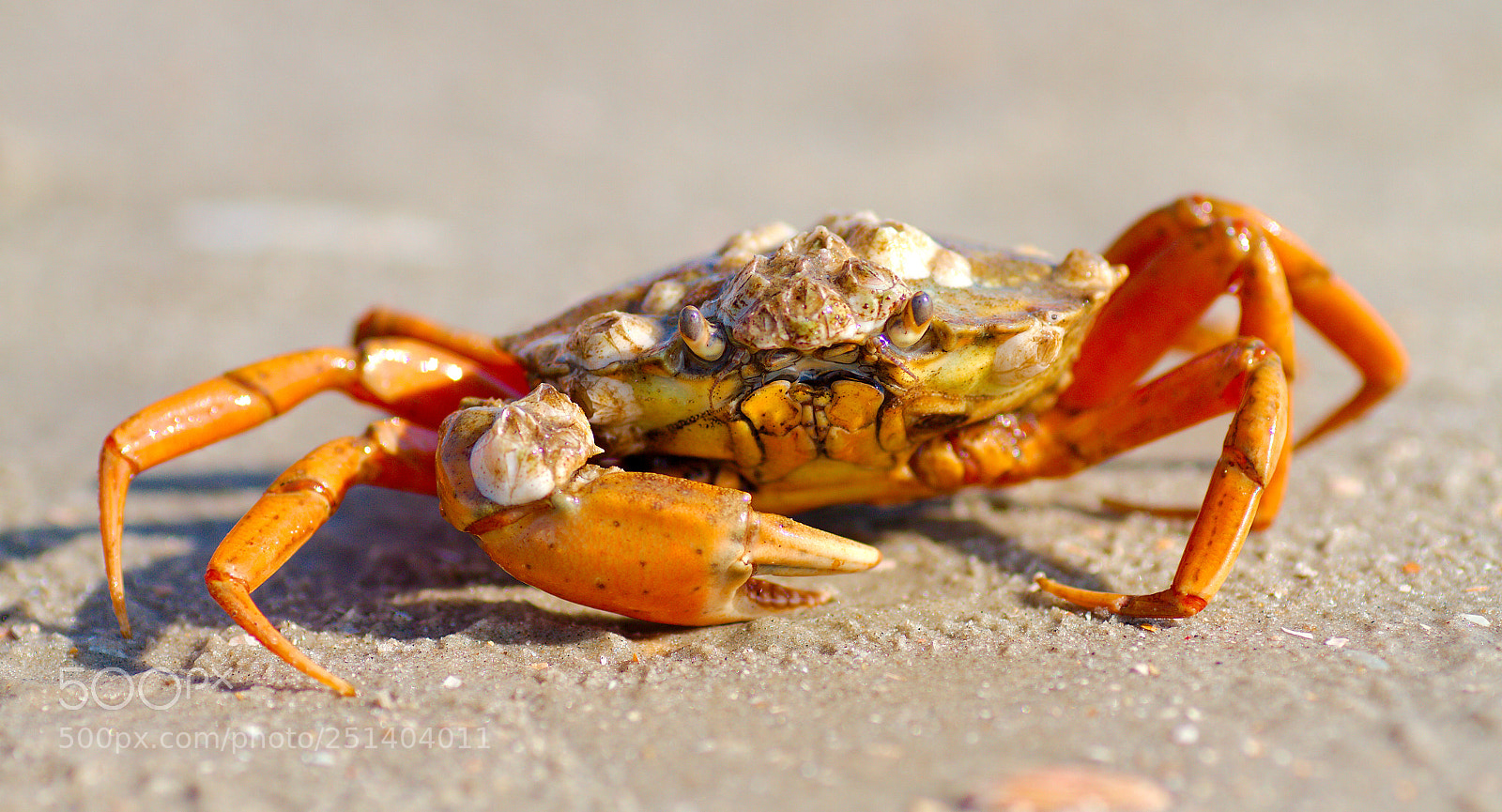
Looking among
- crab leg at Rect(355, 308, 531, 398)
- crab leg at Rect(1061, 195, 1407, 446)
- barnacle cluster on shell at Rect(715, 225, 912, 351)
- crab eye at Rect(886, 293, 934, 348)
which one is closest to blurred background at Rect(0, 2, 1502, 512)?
crab leg at Rect(355, 308, 531, 398)

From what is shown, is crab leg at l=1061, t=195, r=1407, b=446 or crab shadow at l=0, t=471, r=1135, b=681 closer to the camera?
crab shadow at l=0, t=471, r=1135, b=681

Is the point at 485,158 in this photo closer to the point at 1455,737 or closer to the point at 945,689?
the point at 945,689

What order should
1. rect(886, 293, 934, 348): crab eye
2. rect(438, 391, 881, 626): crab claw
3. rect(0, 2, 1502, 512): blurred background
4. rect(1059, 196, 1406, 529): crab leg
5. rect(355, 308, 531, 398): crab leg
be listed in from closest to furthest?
rect(438, 391, 881, 626): crab claw
rect(886, 293, 934, 348): crab eye
rect(1059, 196, 1406, 529): crab leg
rect(355, 308, 531, 398): crab leg
rect(0, 2, 1502, 512): blurred background

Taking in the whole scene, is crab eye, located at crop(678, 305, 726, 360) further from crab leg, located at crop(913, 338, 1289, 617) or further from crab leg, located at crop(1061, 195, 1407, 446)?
crab leg, located at crop(1061, 195, 1407, 446)

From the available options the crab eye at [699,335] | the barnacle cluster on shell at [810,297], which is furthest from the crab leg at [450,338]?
the barnacle cluster on shell at [810,297]

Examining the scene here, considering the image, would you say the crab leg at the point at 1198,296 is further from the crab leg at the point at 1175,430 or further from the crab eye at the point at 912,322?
the crab eye at the point at 912,322

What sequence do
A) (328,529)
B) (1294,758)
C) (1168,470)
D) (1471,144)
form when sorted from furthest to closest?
(1471,144) → (1168,470) → (328,529) → (1294,758)

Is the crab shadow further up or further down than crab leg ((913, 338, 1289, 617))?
further down

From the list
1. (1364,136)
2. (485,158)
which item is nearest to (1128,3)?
(1364,136)
